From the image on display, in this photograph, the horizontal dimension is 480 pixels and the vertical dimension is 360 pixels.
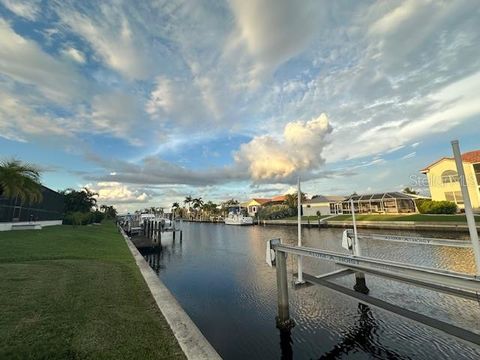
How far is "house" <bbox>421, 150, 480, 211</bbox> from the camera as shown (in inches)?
1442

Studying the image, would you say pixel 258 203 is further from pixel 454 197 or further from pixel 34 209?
pixel 34 209

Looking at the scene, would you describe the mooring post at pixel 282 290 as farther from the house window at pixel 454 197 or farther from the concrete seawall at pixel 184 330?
the house window at pixel 454 197

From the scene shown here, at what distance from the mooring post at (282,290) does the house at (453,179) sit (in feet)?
115

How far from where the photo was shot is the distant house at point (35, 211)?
2342 cm

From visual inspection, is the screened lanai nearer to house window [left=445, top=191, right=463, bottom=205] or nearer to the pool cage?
house window [left=445, top=191, right=463, bottom=205]

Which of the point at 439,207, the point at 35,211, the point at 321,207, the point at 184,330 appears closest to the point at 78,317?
the point at 184,330

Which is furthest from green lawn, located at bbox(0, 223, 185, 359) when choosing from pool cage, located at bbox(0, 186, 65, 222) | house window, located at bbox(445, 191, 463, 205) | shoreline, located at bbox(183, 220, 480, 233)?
house window, located at bbox(445, 191, 463, 205)

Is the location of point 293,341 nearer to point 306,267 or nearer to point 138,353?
point 138,353

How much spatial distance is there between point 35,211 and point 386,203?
186ft

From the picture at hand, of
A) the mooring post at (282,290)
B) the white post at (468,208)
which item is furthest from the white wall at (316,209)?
the white post at (468,208)

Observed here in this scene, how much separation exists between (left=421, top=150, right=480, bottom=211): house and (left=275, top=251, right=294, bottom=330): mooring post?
35.1m

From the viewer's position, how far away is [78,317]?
5.56 m

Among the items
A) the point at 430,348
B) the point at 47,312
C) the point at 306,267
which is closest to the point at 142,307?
the point at 47,312

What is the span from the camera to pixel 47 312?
5.64 meters
